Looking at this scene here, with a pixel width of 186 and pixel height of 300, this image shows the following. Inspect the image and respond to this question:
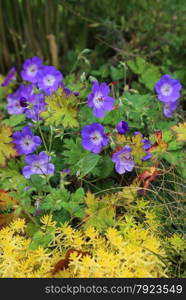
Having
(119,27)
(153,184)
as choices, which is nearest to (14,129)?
(153,184)

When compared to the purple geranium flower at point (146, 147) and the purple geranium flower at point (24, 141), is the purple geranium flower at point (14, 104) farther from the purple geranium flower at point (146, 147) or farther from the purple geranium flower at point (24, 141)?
the purple geranium flower at point (146, 147)

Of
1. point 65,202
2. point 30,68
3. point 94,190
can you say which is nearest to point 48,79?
point 30,68

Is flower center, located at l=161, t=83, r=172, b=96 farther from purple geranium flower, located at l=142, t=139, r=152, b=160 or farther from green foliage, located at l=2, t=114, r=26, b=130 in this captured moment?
green foliage, located at l=2, t=114, r=26, b=130

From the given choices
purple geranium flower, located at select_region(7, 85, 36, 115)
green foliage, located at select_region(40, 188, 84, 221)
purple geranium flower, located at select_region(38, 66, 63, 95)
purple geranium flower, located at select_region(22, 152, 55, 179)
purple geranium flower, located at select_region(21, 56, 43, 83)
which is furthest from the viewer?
purple geranium flower, located at select_region(21, 56, 43, 83)

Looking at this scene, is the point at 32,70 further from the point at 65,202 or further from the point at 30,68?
the point at 65,202

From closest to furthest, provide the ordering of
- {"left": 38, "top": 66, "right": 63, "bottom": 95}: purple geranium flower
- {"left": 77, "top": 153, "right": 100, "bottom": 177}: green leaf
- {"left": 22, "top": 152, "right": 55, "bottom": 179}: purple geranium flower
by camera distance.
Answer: {"left": 77, "top": 153, "right": 100, "bottom": 177}: green leaf
{"left": 22, "top": 152, "right": 55, "bottom": 179}: purple geranium flower
{"left": 38, "top": 66, "right": 63, "bottom": 95}: purple geranium flower

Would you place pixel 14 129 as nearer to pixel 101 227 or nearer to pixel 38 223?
pixel 38 223

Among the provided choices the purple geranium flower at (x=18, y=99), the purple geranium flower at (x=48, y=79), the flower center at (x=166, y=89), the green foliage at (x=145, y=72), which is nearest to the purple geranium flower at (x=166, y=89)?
the flower center at (x=166, y=89)

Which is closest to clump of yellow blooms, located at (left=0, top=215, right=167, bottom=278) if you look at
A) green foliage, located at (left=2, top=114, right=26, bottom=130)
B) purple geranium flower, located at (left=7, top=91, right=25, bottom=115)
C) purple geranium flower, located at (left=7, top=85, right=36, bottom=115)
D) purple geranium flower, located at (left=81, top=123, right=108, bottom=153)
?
purple geranium flower, located at (left=81, top=123, right=108, bottom=153)
